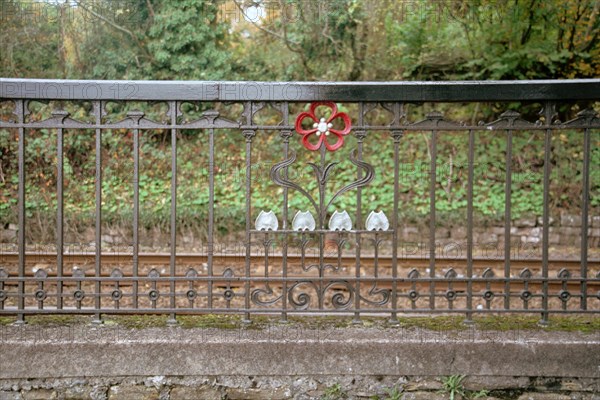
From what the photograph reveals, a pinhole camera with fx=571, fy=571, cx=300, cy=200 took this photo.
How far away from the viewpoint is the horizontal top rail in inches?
132

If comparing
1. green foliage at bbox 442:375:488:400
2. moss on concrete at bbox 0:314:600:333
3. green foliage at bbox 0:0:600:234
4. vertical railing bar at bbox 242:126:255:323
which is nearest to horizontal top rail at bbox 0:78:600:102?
vertical railing bar at bbox 242:126:255:323

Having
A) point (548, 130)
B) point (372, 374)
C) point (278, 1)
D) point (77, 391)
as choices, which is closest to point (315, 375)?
point (372, 374)

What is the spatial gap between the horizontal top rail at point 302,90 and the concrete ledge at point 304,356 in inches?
56.1

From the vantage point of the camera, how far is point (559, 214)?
37.2 ft

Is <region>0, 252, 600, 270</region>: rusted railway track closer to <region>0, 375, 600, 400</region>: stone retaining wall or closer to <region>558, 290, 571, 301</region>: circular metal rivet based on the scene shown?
<region>558, 290, 571, 301</region>: circular metal rivet

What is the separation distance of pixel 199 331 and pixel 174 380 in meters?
0.31

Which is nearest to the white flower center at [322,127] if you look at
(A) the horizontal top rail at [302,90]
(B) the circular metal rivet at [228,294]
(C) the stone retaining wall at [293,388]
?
(A) the horizontal top rail at [302,90]

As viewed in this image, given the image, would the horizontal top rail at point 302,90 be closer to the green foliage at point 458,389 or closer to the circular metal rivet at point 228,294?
the circular metal rivet at point 228,294

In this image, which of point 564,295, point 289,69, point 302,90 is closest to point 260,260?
point 302,90

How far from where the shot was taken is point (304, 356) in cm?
333

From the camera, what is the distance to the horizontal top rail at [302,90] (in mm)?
3357

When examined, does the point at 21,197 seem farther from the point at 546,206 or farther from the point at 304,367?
the point at 546,206

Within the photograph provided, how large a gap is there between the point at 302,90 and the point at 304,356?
5.15 feet

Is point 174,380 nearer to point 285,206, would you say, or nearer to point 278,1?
point 285,206
